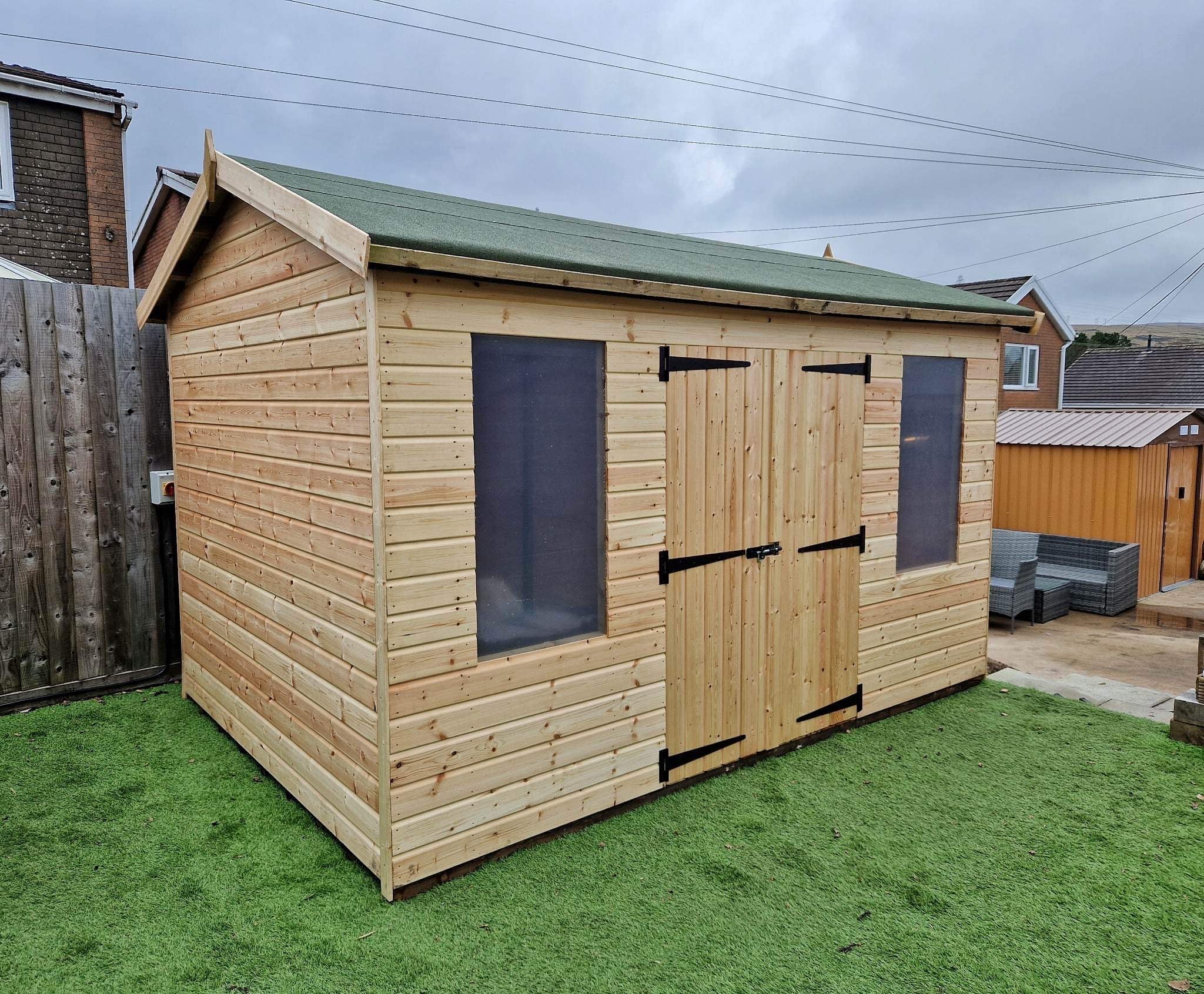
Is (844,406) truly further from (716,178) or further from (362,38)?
(716,178)

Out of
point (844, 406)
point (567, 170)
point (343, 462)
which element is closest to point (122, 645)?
point (343, 462)

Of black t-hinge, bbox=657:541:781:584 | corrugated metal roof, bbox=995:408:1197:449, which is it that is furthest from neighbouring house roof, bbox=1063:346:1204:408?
black t-hinge, bbox=657:541:781:584

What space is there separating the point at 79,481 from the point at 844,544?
4689 millimetres

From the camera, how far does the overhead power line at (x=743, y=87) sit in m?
20.6

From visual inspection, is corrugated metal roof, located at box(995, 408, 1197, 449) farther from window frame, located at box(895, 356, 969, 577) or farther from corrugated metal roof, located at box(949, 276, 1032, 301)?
corrugated metal roof, located at box(949, 276, 1032, 301)

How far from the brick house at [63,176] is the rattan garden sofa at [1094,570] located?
40.3 ft

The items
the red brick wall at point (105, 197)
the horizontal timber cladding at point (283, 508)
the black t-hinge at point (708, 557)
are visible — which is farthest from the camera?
the red brick wall at point (105, 197)

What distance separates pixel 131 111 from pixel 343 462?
11.0 m

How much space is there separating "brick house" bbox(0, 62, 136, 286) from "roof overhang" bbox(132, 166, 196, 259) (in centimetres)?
181

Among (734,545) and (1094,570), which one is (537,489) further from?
(1094,570)

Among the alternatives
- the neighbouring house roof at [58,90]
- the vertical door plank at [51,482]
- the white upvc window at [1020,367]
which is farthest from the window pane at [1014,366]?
the vertical door plank at [51,482]

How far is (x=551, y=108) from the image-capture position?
1051 inches

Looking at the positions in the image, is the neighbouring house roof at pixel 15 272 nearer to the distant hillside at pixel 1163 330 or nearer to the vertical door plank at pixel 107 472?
the vertical door plank at pixel 107 472

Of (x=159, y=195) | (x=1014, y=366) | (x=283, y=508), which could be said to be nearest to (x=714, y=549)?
(x=283, y=508)
